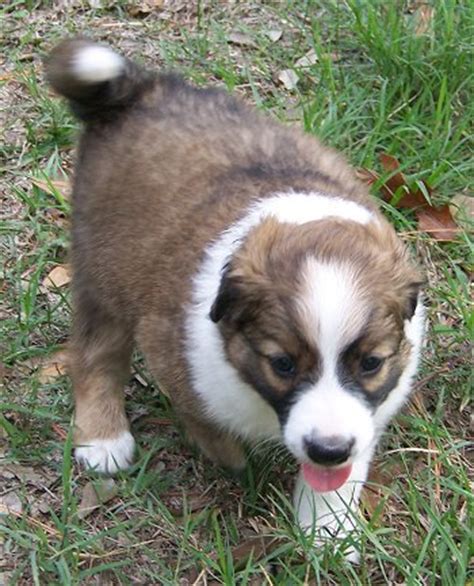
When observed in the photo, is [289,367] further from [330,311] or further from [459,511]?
[459,511]

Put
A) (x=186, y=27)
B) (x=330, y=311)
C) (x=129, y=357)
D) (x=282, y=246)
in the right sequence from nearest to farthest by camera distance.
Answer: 1. (x=330, y=311)
2. (x=282, y=246)
3. (x=129, y=357)
4. (x=186, y=27)

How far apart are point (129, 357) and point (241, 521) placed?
0.75 m

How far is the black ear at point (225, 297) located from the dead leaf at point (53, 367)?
1113 millimetres

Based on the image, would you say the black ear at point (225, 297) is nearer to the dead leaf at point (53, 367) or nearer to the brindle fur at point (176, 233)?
the brindle fur at point (176, 233)

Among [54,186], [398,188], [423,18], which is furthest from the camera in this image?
[423,18]

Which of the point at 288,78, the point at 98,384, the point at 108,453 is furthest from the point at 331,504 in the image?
the point at 288,78

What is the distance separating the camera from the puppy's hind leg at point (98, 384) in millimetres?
4004

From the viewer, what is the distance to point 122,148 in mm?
3896

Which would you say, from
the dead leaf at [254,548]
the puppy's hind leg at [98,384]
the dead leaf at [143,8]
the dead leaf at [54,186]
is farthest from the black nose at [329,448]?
the dead leaf at [143,8]

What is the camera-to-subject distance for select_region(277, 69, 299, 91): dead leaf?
5405 millimetres

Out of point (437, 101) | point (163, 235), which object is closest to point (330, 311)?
point (163, 235)

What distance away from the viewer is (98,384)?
405 cm

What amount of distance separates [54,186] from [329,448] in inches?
90.4

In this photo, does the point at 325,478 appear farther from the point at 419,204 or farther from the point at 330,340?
the point at 419,204
